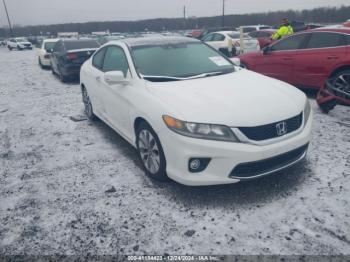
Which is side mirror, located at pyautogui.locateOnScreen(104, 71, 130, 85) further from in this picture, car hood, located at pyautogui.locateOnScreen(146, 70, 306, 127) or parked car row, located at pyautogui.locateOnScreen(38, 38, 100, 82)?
parked car row, located at pyautogui.locateOnScreen(38, 38, 100, 82)

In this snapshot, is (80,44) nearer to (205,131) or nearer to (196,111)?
(196,111)

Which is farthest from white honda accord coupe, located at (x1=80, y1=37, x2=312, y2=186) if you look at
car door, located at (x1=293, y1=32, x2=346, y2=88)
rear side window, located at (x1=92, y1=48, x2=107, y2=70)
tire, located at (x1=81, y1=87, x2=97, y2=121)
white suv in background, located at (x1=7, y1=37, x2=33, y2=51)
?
white suv in background, located at (x1=7, y1=37, x2=33, y2=51)

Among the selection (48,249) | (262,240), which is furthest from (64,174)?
(262,240)

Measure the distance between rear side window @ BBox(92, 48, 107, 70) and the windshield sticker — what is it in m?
1.85

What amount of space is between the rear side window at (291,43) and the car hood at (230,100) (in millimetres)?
3691

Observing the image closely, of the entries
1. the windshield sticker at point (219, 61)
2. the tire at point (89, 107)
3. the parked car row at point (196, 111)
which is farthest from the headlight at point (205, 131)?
the tire at point (89, 107)

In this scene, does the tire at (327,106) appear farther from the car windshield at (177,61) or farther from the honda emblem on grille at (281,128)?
the honda emblem on grille at (281,128)

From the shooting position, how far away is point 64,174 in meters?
4.12

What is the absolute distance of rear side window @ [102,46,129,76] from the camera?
4.26m

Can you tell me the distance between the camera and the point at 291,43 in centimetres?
718

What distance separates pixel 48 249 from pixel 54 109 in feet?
16.6

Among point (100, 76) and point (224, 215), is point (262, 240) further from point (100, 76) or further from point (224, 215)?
point (100, 76)

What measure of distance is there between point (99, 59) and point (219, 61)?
2094mm

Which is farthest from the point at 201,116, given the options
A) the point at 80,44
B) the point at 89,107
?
the point at 80,44
